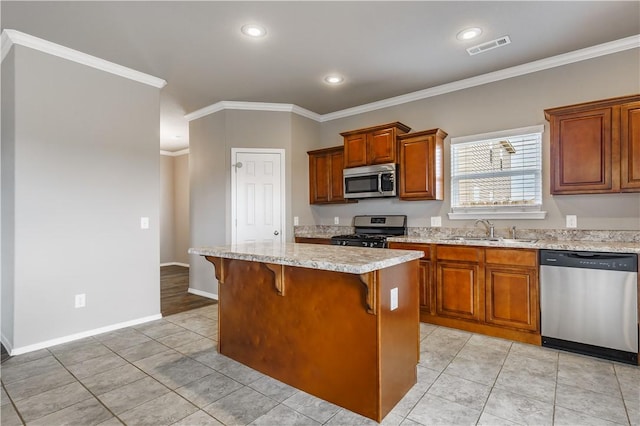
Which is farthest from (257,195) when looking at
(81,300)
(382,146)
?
(81,300)

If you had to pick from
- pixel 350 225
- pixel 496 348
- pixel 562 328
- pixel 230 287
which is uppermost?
pixel 350 225

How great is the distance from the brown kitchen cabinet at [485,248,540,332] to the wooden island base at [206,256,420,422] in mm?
1276

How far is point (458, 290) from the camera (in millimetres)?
3400

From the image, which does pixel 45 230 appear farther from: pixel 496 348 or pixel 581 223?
pixel 581 223

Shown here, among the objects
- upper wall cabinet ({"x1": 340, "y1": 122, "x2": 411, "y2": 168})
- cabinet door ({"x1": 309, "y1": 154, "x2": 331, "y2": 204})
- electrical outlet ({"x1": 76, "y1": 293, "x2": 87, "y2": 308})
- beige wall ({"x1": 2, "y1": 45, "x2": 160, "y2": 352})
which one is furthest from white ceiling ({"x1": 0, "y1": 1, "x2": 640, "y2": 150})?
electrical outlet ({"x1": 76, "y1": 293, "x2": 87, "y2": 308})

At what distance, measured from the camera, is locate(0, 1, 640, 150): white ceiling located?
2551 millimetres

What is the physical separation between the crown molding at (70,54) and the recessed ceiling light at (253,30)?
1.53m

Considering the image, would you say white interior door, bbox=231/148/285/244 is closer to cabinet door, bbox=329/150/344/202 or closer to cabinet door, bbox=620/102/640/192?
cabinet door, bbox=329/150/344/202

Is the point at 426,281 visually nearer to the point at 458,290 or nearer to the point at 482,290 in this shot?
the point at 458,290

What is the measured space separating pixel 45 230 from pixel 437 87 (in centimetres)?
443

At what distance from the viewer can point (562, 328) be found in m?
2.87

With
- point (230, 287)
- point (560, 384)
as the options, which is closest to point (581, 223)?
point (560, 384)

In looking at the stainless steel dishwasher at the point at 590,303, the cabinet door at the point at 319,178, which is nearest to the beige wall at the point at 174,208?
the cabinet door at the point at 319,178

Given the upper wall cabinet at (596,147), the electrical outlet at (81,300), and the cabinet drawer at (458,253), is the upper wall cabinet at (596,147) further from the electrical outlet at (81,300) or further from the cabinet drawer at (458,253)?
the electrical outlet at (81,300)
